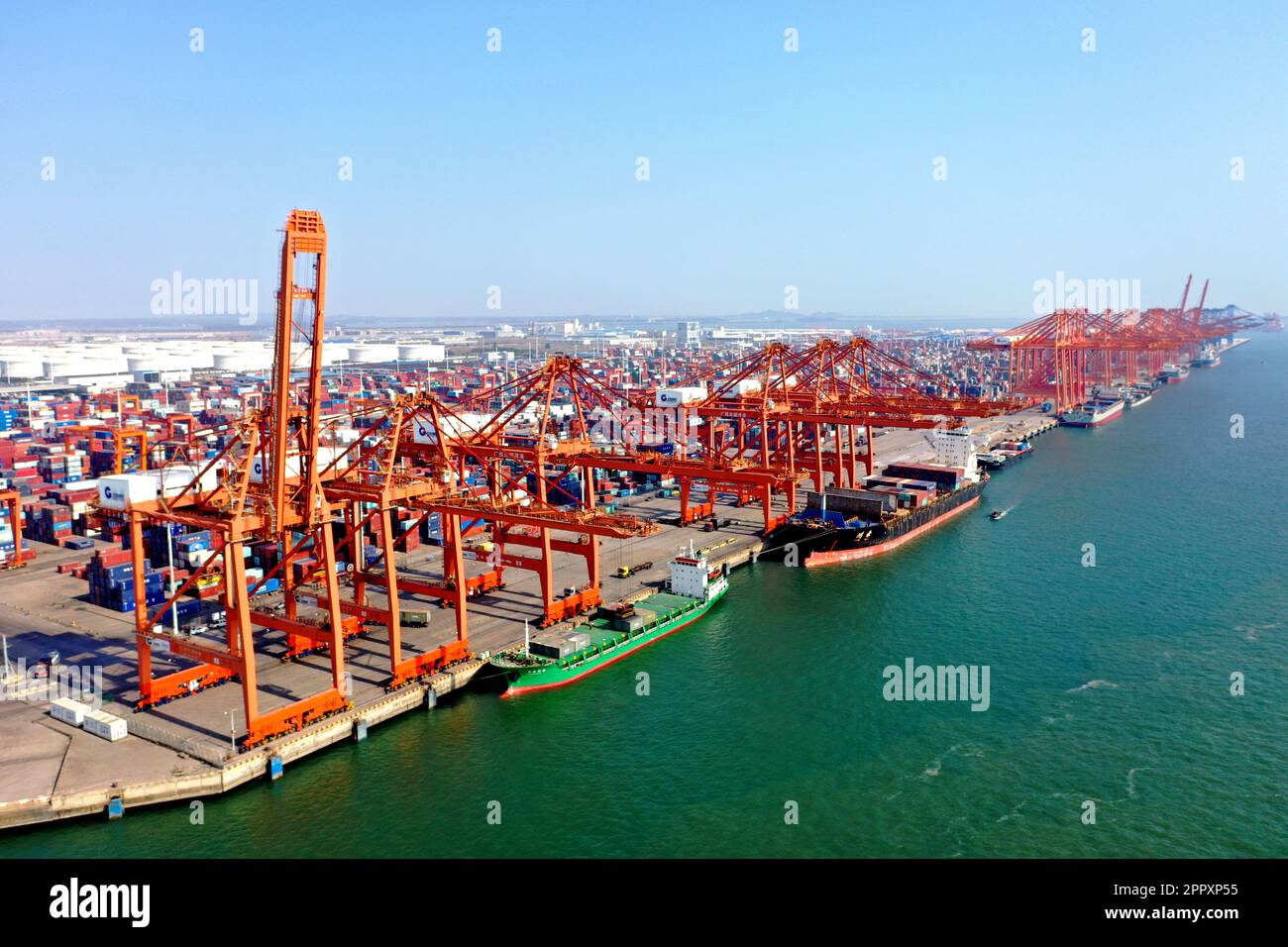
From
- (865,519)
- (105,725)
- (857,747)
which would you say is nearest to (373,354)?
(865,519)

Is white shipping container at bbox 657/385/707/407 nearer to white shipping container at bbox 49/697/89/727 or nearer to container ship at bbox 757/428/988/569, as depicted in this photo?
container ship at bbox 757/428/988/569

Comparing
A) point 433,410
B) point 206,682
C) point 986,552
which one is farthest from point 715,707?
point 986,552

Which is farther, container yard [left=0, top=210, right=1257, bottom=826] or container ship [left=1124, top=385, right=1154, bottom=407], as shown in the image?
container ship [left=1124, top=385, right=1154, bottom=407]

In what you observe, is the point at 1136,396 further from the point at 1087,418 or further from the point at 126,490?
the point at 126,490

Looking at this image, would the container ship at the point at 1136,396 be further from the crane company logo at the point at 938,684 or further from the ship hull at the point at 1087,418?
A: the crane company logo at the point at 938,684

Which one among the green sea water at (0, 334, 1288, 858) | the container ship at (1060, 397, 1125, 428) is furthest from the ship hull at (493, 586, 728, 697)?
the container ship at (1060, 397, 1125, 428)

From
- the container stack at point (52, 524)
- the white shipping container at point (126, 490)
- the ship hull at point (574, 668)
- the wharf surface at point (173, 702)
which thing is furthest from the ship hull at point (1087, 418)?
the white shipping container at point (126, 490)
